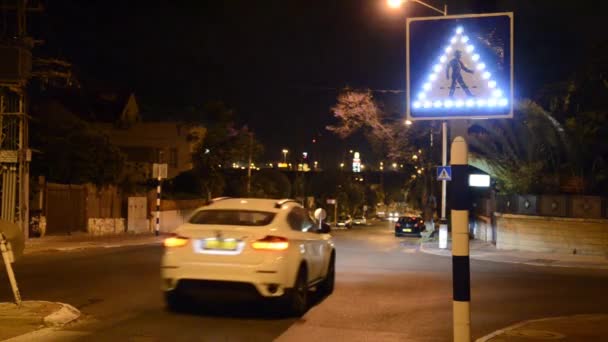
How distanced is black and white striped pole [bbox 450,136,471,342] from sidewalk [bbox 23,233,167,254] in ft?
64.2

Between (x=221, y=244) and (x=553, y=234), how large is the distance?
18448 mm

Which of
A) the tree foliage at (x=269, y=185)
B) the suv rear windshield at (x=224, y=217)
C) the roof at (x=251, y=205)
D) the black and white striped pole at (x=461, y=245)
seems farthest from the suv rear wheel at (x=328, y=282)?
the tree foliage at (x=269, y=185)

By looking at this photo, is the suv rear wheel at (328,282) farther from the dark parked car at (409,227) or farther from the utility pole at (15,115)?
the dark parked car at (409,227)

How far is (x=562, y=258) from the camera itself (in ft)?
80.6

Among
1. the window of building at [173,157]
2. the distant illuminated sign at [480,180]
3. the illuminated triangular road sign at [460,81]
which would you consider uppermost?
the window of building at [173,157]

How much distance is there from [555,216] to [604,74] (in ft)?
22.2

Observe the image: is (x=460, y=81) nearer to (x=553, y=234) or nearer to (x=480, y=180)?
(x=553, y=234)

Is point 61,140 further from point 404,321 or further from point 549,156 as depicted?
point 404,321

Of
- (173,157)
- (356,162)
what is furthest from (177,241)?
(356,162)

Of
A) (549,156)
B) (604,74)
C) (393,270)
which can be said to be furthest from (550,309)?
(604,74)

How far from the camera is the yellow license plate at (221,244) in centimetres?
1084

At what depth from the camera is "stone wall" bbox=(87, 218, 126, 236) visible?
32438mm

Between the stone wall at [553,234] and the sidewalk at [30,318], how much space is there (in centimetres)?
1930

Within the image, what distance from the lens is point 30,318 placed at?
10.3 metres
